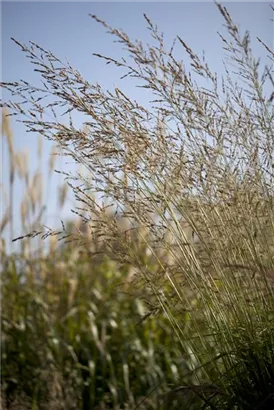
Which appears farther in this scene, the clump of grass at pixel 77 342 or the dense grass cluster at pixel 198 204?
the clump of grass at pixel 77 342

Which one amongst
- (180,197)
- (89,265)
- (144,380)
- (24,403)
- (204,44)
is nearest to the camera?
(180,197)

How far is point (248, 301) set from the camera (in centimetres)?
210

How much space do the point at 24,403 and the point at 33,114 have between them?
1948 millimetres

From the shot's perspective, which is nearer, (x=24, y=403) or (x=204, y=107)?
(x=204, y=107)

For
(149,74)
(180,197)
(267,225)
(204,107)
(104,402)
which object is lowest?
(104,402)

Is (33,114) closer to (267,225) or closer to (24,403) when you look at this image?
(267,225)

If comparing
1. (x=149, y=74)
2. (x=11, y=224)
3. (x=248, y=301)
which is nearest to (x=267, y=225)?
(x=248, y=301)

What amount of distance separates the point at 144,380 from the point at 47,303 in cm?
93

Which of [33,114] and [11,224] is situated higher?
[11,224]

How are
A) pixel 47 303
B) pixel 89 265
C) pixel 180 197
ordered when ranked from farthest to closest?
pixel 89 265 < pixel 47 303 < pixel 180 197

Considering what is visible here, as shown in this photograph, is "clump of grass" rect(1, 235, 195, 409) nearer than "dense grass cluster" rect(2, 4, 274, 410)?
No

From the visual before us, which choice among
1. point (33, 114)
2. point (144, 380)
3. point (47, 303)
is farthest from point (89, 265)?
point (33, 114)

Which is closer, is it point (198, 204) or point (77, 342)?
point (198, 204)

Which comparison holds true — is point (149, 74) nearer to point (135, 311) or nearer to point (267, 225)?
point (267, 225)
